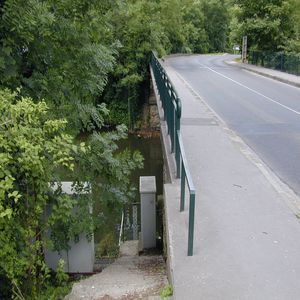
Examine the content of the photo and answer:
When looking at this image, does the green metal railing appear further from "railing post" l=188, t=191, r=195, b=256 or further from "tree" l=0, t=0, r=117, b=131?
"railing post" l=188, t=191, r=195, b=256

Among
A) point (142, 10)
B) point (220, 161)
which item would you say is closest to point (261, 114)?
point (220, 161)

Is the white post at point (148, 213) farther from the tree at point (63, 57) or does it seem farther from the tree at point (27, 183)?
the tree at point (27, 183)

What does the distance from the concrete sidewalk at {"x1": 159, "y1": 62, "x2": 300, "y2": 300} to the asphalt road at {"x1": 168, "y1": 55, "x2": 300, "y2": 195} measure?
793 millimetres

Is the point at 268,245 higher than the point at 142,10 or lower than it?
lower

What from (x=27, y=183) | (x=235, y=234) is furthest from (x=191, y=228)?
(x=27, y=183)

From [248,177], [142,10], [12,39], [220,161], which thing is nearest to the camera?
[12,39]

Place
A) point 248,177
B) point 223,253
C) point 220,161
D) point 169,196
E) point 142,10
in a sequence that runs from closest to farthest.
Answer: point 223,253
point 169,196
point 248,177
point 220,161
point 142,10

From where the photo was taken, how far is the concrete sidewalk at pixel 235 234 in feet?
13.4

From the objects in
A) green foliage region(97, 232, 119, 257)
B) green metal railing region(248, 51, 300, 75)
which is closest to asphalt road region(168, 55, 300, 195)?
green foliage region(97, 232, 119, 257)

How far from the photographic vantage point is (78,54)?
659 centimetres

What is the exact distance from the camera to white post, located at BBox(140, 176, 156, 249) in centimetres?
812

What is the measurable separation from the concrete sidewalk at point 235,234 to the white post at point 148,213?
927 mm

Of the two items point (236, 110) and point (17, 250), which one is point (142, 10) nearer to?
point (236, 110)

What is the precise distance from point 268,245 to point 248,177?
240cm
